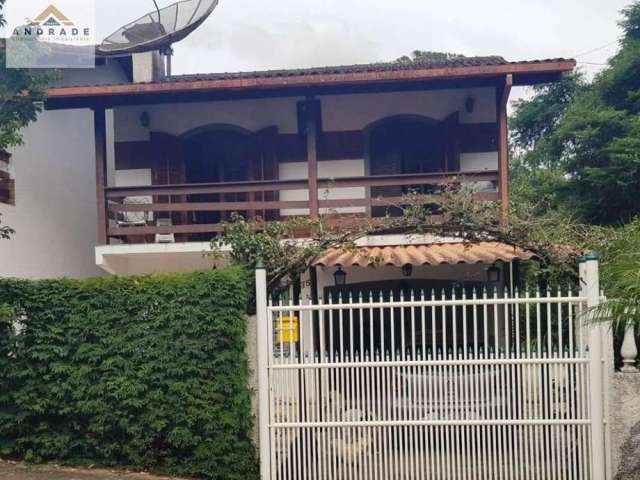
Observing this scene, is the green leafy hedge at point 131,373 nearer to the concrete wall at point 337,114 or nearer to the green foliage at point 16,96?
the green foliage at point 16,96

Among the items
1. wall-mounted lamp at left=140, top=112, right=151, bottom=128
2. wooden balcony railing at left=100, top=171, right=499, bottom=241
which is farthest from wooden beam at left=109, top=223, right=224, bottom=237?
wall-mounted lamp at left=140, top=112, right=151, bottom=128

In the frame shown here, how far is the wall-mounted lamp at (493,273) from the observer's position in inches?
313

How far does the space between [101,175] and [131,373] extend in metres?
5.22

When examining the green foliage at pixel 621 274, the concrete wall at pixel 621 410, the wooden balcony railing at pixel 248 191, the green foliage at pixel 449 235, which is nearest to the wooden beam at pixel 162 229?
the wooden balcony railing at pixel 248 191

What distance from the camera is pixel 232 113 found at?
11.7 meters

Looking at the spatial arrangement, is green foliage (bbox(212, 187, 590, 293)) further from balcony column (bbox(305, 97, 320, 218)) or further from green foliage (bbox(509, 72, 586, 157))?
green foliage (bbox(509, 72, 586, 157))

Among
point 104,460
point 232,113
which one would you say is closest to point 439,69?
point 232,113

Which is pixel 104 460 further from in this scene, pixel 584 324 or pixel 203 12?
pixel 203 12

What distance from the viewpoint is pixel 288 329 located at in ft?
19.3

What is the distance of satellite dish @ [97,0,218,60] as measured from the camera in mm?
11469

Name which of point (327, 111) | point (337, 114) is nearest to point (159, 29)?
point (327, 111)

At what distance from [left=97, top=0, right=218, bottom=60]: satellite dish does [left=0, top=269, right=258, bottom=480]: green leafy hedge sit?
6.64 m

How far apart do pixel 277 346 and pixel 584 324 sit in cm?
283
